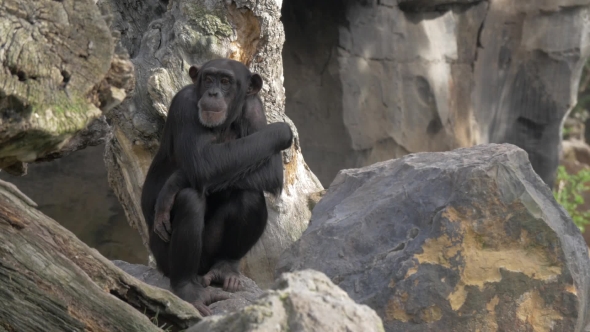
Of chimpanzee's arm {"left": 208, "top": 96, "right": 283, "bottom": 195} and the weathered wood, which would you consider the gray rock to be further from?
the weathered wood

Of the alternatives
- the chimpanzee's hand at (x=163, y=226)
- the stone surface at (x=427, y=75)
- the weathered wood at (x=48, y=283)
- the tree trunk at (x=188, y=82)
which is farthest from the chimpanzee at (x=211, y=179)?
the stone surface at (x=427, y=75)

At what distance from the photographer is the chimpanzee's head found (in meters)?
4.23

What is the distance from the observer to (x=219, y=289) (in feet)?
14.8

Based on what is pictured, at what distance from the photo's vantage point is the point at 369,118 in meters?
8.26

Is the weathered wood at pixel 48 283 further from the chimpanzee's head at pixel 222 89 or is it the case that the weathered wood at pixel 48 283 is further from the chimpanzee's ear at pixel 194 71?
the chimpanzee's ear at pixel 194 71

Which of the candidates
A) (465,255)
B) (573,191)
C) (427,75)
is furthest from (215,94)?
(573,191)

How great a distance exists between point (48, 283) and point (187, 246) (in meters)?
1.29

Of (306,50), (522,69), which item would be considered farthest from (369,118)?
(522,69)

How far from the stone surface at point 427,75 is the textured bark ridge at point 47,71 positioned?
5509 millimetres

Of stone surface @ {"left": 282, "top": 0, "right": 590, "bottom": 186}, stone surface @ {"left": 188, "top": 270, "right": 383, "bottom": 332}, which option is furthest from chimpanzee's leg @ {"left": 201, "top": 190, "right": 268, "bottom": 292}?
stone surface @ {"left": 282, "top": 0, "right": 590, "bottom": 186}

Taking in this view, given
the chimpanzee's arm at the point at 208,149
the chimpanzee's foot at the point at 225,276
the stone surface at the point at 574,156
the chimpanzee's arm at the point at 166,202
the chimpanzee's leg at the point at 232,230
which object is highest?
the chimpanzee's arm at the point at 208,149

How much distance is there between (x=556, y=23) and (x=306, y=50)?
288 centimetres

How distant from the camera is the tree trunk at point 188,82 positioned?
16.4ft

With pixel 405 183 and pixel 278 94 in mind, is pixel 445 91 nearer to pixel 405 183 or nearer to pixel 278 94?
pixel 278 94
